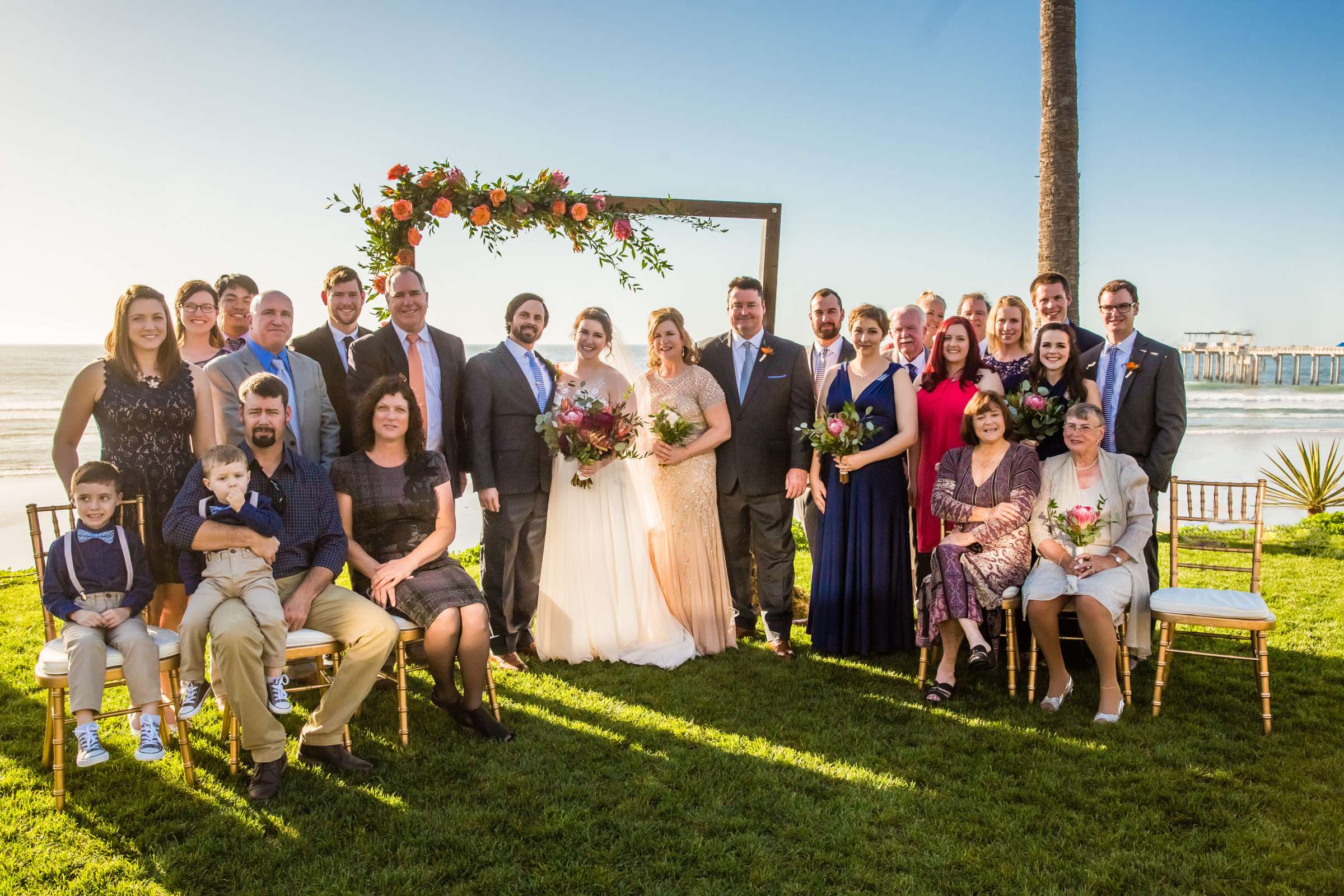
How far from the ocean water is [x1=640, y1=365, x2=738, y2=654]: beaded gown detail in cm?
236

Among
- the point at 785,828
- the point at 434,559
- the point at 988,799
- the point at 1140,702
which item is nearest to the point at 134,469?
the point at 434,559

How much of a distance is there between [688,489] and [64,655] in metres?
3.61

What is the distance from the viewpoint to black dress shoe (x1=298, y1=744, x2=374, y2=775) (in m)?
4.14

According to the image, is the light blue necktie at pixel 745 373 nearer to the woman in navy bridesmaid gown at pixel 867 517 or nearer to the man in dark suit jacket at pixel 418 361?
the woman in navy bridesmaid gown at pixel 867 517

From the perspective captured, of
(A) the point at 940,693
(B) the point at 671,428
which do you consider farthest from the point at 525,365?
(A) the point at 940,693

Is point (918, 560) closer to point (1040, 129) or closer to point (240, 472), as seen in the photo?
point (240, 472)

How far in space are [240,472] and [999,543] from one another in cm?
408

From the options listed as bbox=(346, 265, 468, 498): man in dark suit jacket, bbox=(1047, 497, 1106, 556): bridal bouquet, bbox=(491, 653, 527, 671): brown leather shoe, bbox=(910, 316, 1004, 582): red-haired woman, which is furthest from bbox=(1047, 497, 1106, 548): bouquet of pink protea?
bbox=(346, 265, 468, 498): man in dark suit jacket

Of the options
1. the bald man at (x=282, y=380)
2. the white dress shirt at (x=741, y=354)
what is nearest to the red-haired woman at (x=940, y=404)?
the white dress shirt at (x=741, y=354)

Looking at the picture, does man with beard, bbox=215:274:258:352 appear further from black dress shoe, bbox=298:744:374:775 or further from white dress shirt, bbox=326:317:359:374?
black dress shoe, bbox=298:744:374:775

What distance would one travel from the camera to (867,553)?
5832mm

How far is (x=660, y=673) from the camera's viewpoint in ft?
18.5

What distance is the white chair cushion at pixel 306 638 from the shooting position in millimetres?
4148

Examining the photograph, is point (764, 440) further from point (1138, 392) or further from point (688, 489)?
point (1138, 392)
